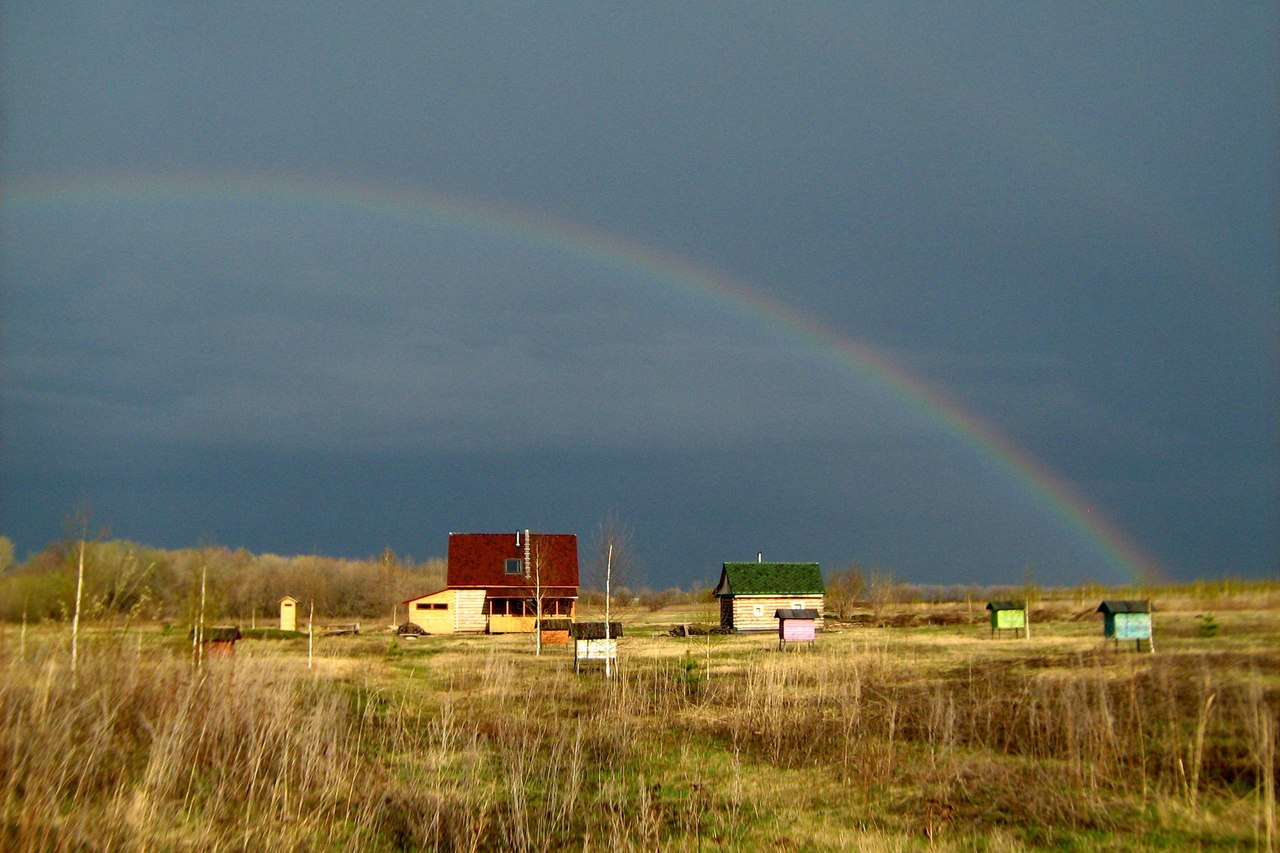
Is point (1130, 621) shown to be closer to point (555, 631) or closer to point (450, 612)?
point (555, 631)

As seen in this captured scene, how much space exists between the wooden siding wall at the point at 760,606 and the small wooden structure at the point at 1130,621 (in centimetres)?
2860

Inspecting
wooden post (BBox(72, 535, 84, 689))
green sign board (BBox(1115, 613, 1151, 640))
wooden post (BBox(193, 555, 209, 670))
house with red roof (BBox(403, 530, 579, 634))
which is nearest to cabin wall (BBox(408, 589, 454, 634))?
house with red roof (BBox(403, 530, 579, 634))

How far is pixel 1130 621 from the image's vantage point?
24203 millimetres

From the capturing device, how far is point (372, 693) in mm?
19828

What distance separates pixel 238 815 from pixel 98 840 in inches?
83.6

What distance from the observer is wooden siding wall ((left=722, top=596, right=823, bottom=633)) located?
173 feet

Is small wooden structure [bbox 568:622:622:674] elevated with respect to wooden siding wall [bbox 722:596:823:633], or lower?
elevated

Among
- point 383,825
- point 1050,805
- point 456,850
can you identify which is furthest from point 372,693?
point 1050,805

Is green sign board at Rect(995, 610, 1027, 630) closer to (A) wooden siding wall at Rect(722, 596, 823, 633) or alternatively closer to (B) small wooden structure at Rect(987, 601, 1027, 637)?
(B) small wooden structure at Rect(987, 601, 1027, 637)

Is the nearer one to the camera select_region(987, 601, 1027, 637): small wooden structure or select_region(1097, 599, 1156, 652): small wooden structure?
select_region(1097, 599, 1156, 652): small wooden structure

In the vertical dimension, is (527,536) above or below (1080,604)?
above

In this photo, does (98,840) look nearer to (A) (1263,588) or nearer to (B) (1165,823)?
(B) (1165,823)

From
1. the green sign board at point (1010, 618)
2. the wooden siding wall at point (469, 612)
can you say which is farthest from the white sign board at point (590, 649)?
the wooden siding wall at point (469, 612)

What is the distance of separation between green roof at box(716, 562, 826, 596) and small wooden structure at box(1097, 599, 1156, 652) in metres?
28.7
